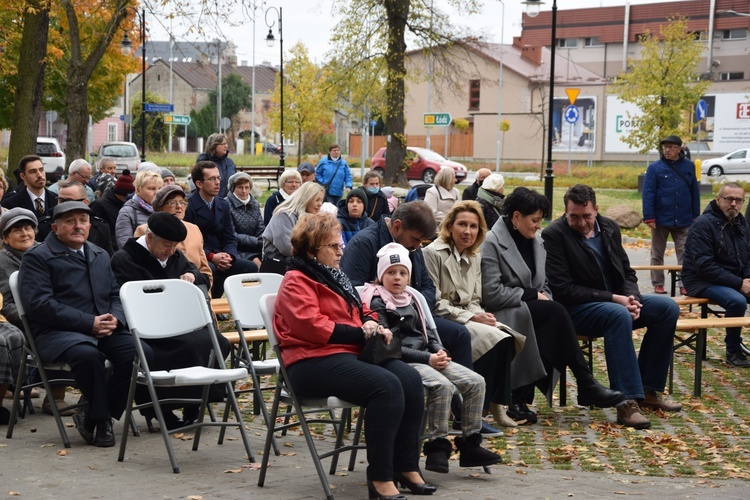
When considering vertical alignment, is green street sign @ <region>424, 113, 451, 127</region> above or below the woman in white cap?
above

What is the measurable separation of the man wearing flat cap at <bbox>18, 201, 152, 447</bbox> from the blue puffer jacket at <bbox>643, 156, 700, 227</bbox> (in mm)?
9680

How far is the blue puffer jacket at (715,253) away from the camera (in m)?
10.4

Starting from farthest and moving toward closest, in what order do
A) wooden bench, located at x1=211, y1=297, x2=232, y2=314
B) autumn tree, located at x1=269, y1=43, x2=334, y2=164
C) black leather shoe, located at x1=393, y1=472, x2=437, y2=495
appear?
1. autumn tree, located at x1=269, y1=43, x2=334, y2=164
2. wooden bench, located at x1=211, y1=297, x2=232, y2=314
3. black leather shoe, located at x1=393, y1=472, x2=437, y2=495

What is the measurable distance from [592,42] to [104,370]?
8075 centimetres

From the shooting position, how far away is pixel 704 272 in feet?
34.2

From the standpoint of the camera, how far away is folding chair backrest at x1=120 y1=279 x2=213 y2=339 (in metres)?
6.89

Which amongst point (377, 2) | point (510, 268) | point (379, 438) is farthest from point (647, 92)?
point (379, 438)

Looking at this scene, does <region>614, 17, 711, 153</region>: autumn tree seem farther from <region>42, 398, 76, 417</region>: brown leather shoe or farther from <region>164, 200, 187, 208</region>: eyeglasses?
<region>42, 398, 76, 417</region>: brown leather shoe

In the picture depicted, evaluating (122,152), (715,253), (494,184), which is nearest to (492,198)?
(494,184)

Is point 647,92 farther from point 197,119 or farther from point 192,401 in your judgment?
point 197,119

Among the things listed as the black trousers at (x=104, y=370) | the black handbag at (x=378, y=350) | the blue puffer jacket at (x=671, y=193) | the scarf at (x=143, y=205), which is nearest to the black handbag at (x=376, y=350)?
the black handbag at (x=378, y=350)

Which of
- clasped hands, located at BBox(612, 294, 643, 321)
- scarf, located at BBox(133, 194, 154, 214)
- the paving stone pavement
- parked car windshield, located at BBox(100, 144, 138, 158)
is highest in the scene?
parked car windshield, located at BBox(100, 144, 138, 158)

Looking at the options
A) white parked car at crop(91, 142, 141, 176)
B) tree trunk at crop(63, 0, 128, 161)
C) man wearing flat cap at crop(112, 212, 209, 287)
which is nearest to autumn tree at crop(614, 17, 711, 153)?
white parked car at crop(91, 142, 141, 176)

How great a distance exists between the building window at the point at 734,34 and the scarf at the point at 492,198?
68321 mm
